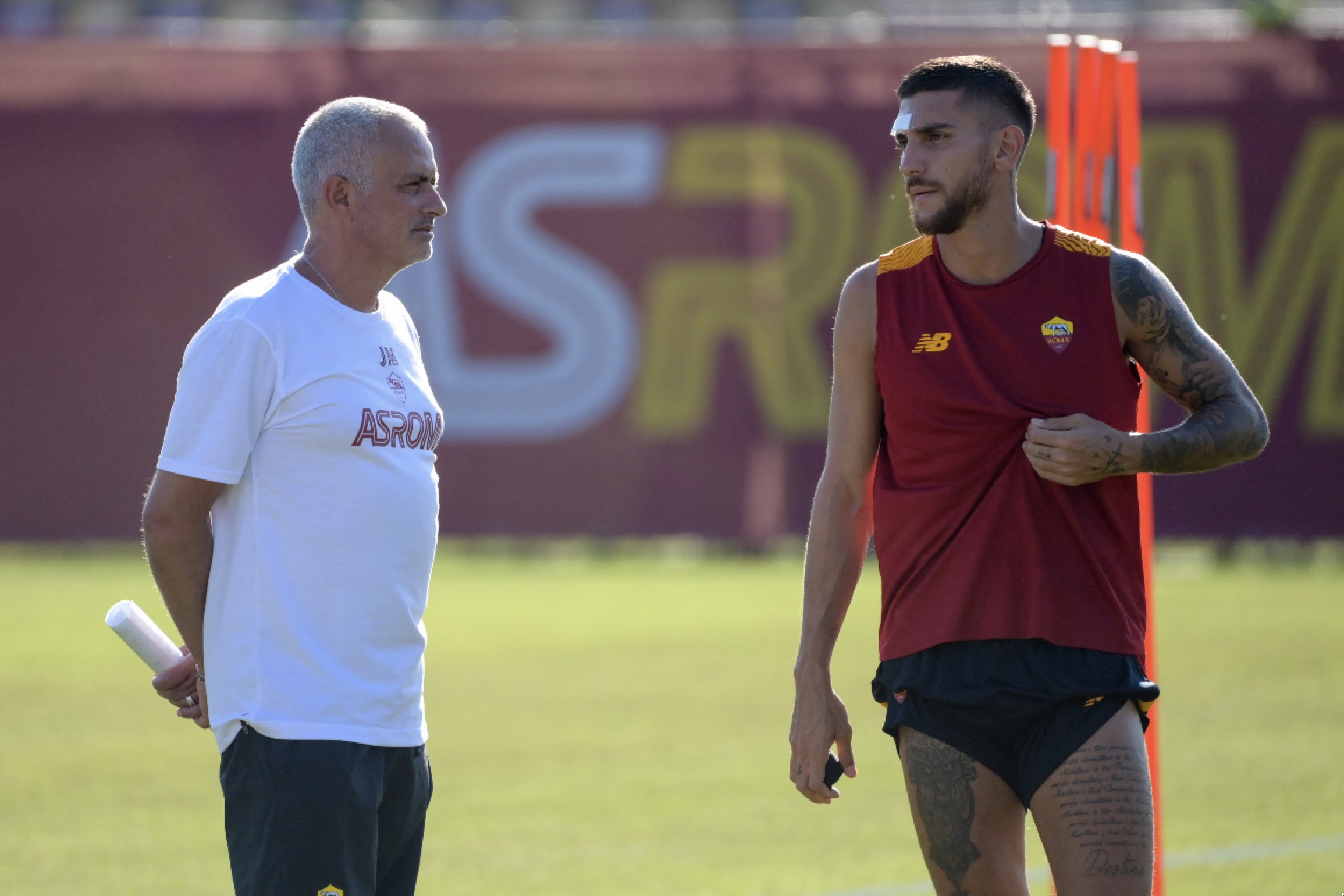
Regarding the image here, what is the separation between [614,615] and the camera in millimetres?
13273

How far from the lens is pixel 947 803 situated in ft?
12.9

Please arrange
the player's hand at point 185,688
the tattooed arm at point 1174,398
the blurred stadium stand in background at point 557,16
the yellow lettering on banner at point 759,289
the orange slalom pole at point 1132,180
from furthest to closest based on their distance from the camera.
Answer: the blurred stadium stand in background at point 557,16
the yellow lettering on banner at point 759,289
the orange slalom pole at point 1132,180
the player's hand at point 185,688
the tattooed arm at point 1174,398

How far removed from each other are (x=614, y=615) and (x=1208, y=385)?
9.47 m

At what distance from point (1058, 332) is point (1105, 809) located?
1.02 m

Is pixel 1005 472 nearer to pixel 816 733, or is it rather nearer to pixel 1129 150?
pixel 816 733

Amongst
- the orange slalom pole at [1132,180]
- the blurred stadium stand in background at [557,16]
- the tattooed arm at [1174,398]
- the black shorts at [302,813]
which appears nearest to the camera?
the black shorts at [302,813]

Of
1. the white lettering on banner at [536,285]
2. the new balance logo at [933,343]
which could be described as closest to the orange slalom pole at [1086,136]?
the new balance logo at [933,343]

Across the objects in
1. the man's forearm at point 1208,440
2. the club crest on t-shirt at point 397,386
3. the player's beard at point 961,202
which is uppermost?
the player's beard at point 961,202

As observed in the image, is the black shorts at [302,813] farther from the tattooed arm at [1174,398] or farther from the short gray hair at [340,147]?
the tattooed arm at [1174,398]

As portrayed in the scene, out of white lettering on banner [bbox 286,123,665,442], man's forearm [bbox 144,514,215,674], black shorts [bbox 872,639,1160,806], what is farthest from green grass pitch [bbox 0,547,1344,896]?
man's forearm [bbox 144,514,215,674]

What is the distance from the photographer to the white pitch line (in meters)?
6.78

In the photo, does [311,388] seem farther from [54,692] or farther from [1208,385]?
[54,692]

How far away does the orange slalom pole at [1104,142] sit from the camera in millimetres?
5152

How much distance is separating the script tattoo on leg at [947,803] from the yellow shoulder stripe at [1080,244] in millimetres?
1129
